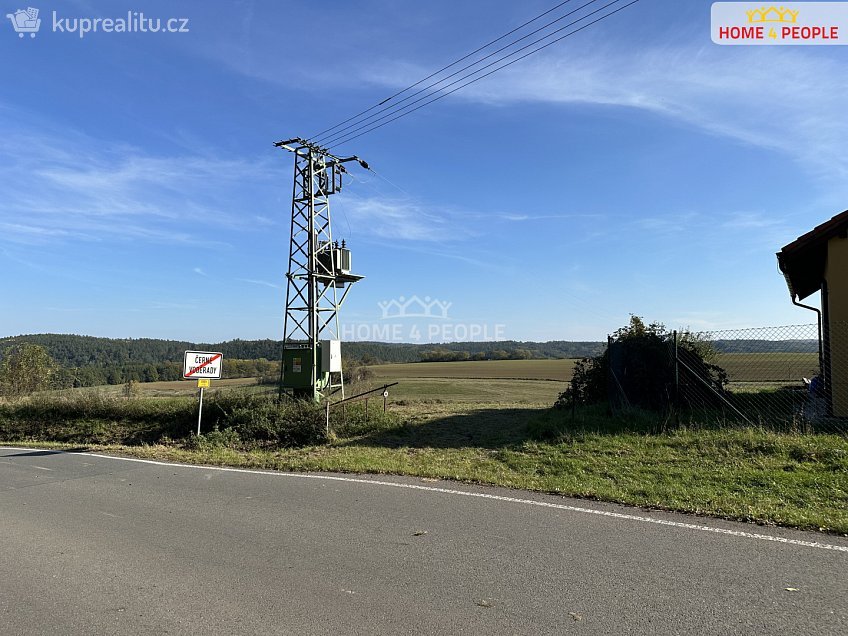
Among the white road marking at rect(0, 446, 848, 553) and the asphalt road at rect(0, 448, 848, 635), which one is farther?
the white road marking at rect(0, 446, 848, 553)

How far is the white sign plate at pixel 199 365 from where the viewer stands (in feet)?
44.9

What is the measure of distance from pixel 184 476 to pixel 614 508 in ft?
22.3

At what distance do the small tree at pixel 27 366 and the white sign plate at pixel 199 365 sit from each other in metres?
31.5

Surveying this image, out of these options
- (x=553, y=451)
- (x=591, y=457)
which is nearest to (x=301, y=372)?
(x=553, y=451)

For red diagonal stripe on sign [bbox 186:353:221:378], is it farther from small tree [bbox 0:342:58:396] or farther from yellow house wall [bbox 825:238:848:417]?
small tree [bbox 0:342:58:396]

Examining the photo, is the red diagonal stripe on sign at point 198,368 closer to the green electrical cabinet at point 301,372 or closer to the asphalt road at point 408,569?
the green electrical cabinet at point 301,372

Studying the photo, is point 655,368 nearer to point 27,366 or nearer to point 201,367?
point 201,367

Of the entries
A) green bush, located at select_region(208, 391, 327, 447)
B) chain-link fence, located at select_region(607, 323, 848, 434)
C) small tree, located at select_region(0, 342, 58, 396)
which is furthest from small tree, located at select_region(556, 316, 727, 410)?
small tree, located at select_region(0, 342, 58, 396)

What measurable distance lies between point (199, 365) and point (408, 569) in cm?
1076

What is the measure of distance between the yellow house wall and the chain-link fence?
0.02 metres

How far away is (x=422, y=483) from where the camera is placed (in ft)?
25.7

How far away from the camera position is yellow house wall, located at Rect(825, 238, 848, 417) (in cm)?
1009

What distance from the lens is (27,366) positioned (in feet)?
130

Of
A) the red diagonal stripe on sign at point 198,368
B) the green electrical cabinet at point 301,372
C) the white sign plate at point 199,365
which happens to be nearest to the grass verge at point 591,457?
the white sign plate at point 199,365
